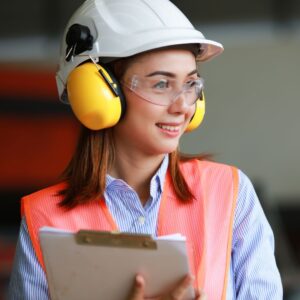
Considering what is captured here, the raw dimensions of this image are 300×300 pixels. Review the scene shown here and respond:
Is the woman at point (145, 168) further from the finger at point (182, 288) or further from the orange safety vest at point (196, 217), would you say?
the finger at point (182, 288)

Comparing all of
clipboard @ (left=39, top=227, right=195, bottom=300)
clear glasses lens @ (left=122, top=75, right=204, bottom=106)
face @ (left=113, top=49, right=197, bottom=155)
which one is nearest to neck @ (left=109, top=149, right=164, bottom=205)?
face @ (left=113, top=49, right=197, bottom=155)

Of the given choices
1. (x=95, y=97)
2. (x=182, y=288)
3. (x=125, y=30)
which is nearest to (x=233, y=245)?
(x=182, y=288)

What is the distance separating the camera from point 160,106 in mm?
2213

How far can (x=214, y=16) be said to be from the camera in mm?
7902

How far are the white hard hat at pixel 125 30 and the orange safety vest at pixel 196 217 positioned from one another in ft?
1.19

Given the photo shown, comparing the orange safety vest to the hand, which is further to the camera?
the orange safety vest

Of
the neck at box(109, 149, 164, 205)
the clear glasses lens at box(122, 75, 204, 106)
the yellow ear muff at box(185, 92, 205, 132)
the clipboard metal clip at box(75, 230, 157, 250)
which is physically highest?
the clear glasses lens at box(122, 75, 204, 106)

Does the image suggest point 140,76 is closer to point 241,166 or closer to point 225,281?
point 225,281

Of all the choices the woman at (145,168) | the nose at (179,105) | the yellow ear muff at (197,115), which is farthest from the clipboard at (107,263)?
the yellow ear muff at (197,115)

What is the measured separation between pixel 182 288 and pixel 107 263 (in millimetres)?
198

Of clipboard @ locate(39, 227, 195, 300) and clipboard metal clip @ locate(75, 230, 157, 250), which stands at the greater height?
clipboard metal clip @ locate(75, 230, 157, 250)

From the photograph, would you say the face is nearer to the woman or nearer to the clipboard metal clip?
the woman

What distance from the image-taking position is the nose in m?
2.22

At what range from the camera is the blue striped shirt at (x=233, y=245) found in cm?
225
